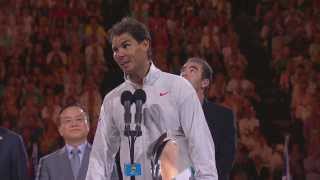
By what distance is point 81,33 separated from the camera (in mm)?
11688

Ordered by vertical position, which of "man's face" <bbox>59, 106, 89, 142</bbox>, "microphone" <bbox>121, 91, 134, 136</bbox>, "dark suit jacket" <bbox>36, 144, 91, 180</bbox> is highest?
"microphone" <bbox>121, 91, 134, 136</bbox>

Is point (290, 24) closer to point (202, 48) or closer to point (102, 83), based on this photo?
point (202, 48)

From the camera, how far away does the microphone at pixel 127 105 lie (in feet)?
9.68

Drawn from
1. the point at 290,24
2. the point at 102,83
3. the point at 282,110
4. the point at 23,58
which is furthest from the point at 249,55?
the point at 23,58

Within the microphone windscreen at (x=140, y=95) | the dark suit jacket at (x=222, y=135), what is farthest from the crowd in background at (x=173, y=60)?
the microphone windscreen at (x=140, y=95)

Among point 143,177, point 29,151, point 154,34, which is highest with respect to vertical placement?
point 154,34

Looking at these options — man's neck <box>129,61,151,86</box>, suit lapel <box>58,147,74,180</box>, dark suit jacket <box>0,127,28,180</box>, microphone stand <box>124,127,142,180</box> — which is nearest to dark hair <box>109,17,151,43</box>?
man's neck <box>129,61,151,86</box>

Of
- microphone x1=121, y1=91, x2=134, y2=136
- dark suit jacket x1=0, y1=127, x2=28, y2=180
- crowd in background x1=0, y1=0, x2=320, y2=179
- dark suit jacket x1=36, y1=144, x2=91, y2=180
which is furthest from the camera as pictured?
crowd in background x1=0, y1=0, x2=320, y2=179

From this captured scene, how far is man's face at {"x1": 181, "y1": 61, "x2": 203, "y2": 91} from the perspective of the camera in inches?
200

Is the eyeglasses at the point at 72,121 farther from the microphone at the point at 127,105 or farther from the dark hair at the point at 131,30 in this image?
the microphone at the point at 127,105

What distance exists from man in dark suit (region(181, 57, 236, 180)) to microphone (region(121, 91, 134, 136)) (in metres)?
2.06

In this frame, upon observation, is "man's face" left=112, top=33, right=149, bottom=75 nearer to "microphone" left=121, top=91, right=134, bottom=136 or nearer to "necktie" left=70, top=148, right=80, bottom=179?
"microphone" left=121, top=91, right=134, bottom=136

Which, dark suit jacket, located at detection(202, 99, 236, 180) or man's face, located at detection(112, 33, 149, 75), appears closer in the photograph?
man's face, located at detection(112, 33, 149, 75)

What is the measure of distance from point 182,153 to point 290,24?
8503 millimetres
